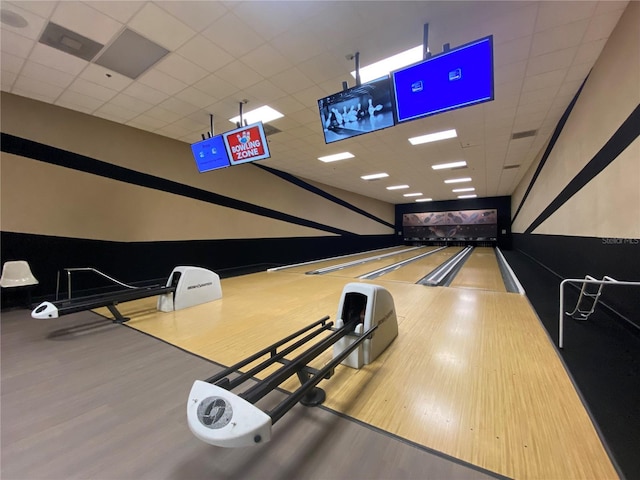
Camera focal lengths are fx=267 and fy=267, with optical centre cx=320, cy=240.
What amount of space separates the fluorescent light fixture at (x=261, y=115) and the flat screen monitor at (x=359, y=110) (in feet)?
4.28

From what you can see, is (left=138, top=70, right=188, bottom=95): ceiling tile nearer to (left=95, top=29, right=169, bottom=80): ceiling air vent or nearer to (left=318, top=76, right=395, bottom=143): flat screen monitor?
(left=95, top=29, right=169, bottom=80): ceiling air vent

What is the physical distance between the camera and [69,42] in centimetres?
266

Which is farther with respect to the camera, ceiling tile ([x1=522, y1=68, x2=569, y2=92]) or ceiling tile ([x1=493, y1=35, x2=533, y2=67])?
ceiling tile ([x1=522, y1=68, x2=569, y2=92])

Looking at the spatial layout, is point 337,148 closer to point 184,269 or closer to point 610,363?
point 184,269

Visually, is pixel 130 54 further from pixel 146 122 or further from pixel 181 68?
pixel 146 122

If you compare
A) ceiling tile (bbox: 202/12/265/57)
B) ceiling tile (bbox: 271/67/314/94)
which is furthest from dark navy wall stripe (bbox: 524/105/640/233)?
ceiling tile (bbox: 202/12/265/57)

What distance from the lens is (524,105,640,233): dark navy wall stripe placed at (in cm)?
233

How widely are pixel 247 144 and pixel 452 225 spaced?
14078mm

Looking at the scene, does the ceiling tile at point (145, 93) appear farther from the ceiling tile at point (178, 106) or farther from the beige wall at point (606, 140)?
the beige wall at point (606, 140)

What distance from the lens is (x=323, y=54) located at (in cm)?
283

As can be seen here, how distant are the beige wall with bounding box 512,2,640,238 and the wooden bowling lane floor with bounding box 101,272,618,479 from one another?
1294 mm

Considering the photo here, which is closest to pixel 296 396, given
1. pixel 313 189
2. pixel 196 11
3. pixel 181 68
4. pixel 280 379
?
pixel 280 379

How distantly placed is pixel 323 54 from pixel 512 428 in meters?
3.40

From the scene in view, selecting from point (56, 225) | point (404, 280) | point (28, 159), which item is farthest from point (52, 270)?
point (404, 280)
